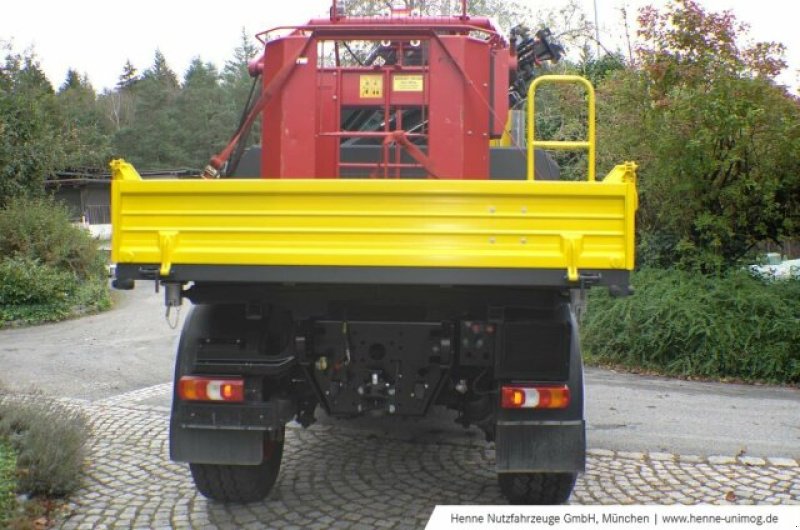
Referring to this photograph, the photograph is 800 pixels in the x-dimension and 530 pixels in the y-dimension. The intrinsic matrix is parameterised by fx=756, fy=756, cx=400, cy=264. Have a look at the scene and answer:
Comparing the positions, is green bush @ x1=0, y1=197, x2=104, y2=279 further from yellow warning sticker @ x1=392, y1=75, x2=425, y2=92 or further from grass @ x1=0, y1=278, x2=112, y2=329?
yellow warning sticker @ x1=392, y1=75, x2=425, y2=92

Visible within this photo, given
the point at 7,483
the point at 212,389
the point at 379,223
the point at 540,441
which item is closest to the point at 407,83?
the point at 379,223

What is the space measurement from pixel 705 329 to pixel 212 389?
594 centimetres

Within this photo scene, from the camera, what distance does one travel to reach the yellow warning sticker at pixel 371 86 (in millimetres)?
4789

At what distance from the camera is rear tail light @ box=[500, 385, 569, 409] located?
358 centimetres

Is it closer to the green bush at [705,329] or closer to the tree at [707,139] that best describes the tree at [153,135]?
the tree at [707,139]

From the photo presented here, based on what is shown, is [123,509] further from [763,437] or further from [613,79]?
[613,79]

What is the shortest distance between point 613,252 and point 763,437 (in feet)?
11.0

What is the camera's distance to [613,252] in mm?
3172

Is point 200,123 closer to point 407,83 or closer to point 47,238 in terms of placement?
point 47,238

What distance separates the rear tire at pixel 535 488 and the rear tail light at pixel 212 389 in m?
1.45

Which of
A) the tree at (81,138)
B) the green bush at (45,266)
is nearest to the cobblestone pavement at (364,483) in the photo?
the green bush at (45,266)

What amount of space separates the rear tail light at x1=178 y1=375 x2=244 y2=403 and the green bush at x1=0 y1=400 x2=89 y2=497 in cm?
103

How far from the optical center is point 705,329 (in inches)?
313

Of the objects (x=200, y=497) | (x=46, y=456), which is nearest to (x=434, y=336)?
(x=200, y=497)
